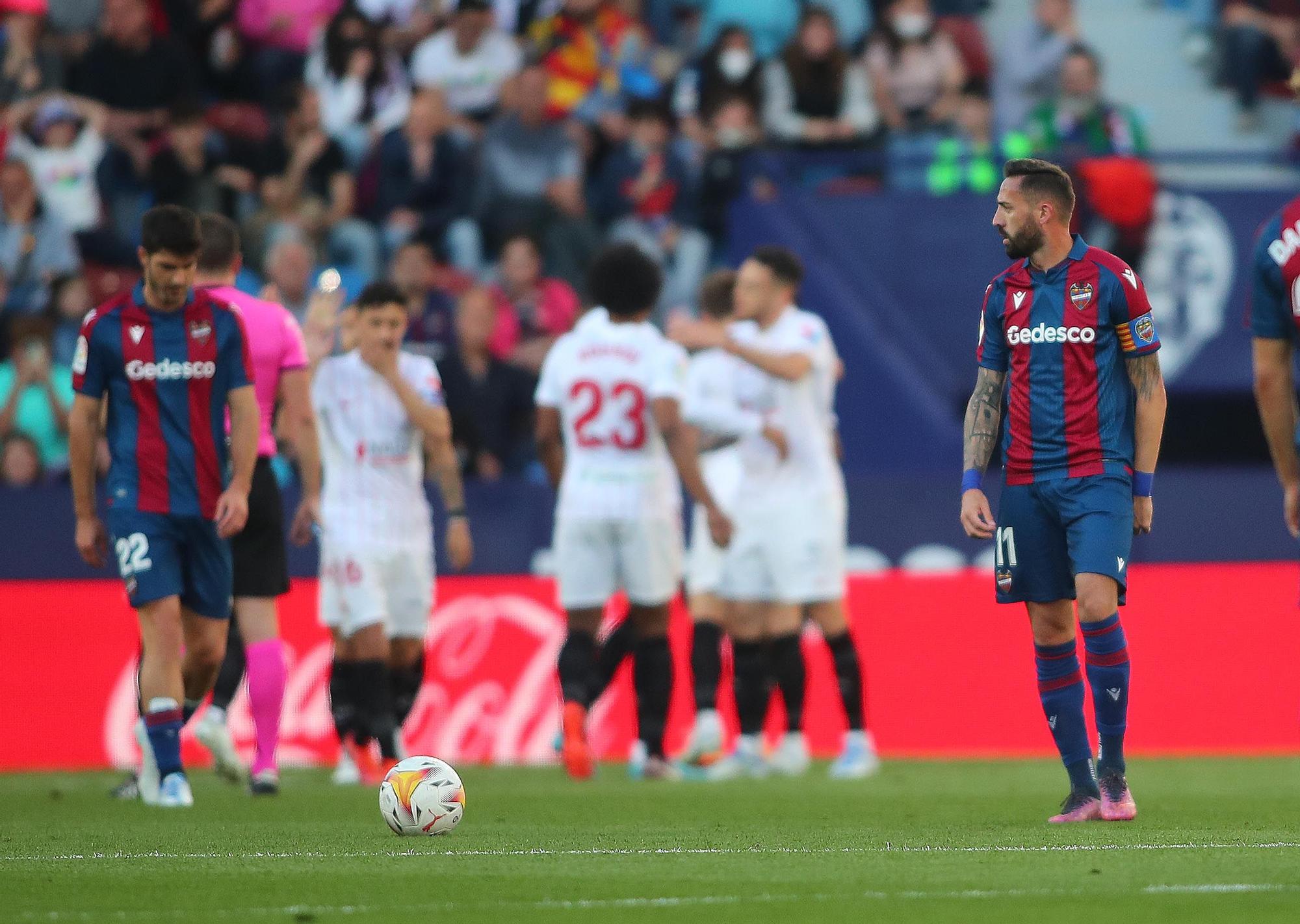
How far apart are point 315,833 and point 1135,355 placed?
3.22 meters

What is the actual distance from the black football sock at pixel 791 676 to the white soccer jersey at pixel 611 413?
1.01 meters

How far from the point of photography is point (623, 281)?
34.6 feet

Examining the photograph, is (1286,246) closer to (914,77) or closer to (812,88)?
(812,88)

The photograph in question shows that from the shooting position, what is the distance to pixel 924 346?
15.3 meters

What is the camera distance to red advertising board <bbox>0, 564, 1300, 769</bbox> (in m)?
12.3

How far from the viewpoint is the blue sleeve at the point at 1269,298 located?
21.5 feet

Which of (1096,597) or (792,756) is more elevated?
(1096,597)

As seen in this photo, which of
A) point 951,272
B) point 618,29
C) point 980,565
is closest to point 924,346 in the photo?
point 951,272

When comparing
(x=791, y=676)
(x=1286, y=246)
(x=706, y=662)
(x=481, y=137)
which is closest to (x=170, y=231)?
(x=1286, y=246)

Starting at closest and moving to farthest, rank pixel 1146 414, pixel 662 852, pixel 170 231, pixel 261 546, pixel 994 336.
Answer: pixel 662 852, pixel 1146 414, pixel 994 336, pixel 170 231, pixel 261 546

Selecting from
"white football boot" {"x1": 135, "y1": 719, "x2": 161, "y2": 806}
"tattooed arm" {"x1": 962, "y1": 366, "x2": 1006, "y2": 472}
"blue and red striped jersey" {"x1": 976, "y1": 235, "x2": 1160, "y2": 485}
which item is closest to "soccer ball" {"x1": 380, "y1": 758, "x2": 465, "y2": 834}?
"white football boot" {"x1": 135, "y1": 719, "x2": 161, "y2": 806}

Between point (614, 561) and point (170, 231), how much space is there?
337 cm

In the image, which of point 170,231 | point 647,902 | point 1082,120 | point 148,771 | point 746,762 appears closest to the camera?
point 647,902

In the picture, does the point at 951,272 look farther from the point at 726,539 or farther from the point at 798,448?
the point at 726,539
